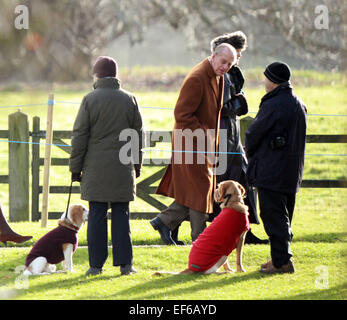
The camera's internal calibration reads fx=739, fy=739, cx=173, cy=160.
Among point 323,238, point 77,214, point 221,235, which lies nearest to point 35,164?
point 77,214

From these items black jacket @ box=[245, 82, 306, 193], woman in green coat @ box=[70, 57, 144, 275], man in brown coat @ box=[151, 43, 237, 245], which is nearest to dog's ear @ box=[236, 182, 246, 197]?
black jacket @ box=[245, 82, 306, 193]

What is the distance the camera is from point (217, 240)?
595 cm

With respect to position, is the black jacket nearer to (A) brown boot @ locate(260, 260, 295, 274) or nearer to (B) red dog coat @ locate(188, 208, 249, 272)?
(B) red dog coat @ locate(188, 208, 249, 272)

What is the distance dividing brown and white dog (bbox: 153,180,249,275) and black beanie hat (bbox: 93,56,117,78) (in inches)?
51.2

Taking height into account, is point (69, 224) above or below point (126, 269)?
above

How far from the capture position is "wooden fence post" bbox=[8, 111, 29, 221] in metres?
9.34

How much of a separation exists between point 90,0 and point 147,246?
39.1 feet

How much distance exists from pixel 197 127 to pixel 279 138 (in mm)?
835

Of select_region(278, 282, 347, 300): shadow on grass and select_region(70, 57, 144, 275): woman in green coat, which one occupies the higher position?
select_region(70, 57, 144, 275): woman in green coat

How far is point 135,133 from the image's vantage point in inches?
236

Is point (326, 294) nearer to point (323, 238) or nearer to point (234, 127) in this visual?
point (234, 127)

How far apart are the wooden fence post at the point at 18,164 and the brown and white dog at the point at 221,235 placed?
12.6ft

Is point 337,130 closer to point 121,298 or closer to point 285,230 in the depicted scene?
point 285,230

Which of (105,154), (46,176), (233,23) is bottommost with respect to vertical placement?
(46,176)
